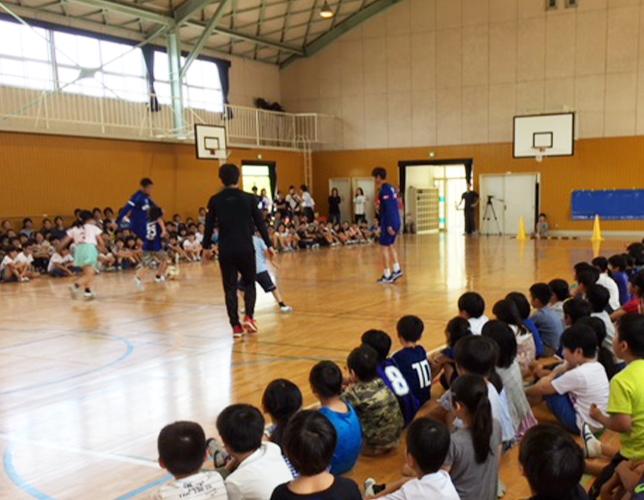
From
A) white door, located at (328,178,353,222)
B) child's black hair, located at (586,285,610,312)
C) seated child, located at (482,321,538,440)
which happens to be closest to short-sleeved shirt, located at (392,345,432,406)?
seated child, located at (482,321,538,440)

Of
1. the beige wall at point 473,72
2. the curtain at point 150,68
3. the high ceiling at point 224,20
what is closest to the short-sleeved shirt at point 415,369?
the high ceiling at point 224,20

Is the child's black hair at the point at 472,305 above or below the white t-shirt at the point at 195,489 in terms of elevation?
above

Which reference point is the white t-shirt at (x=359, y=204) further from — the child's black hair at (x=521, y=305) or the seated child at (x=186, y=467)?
the seated child at (x=186, y=467)

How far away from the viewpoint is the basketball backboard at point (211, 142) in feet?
56.9

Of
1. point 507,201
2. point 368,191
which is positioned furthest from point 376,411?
point 368,191

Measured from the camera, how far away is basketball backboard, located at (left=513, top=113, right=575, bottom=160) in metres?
18.3

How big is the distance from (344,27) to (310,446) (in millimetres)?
22206

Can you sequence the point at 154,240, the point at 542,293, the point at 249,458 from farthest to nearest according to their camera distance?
the point at 154,240 → the point at 542,293 → the point at 249,458

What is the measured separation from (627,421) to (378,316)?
15.0ft

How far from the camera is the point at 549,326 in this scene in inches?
196

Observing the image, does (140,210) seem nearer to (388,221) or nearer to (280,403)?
(388,221)

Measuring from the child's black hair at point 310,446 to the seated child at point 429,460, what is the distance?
0.31 metres

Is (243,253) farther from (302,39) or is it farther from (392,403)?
(302,39)

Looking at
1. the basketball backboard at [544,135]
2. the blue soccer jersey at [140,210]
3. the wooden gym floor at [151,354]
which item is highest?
the basketball backboard at [544,135]
